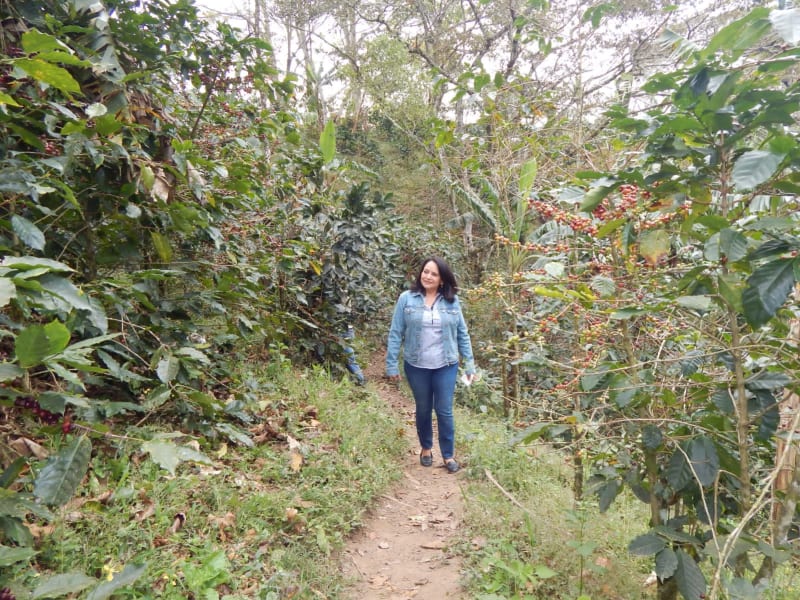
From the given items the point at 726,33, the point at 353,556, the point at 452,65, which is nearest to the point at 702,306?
the point at 726,33

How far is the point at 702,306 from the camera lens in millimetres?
1548

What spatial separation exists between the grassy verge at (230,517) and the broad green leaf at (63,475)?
51 centimetres

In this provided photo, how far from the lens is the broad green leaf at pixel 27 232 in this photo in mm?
1762

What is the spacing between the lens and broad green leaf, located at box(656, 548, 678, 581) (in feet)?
5.72

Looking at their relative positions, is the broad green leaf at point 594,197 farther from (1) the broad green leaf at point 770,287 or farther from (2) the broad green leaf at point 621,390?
(2) the broad green leaf at point 621,390

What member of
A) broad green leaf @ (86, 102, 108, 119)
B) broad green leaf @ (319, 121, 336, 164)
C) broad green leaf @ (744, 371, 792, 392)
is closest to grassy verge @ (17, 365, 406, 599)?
broad green leaf @ (86, 102, 108, 119)

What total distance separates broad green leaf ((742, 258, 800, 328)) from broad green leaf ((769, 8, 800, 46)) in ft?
1.79

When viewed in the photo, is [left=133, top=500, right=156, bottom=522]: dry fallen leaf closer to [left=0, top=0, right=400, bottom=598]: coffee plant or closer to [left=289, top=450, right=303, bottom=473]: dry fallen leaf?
[left=0, top=0, right=400, bottom=598]: coffee plant

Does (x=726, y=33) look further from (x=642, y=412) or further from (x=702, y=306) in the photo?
(x=642, y=412)

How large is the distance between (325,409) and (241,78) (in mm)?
2928

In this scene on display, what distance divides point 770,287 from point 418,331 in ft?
10.1

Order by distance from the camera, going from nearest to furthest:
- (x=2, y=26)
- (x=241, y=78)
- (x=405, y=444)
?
1. (x=2, y=26)
2. (x=241, y=78)
3. (x=405, y=444)

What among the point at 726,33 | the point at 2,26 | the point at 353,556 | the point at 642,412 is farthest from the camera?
the point at 353,556

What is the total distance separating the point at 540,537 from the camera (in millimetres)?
2979
